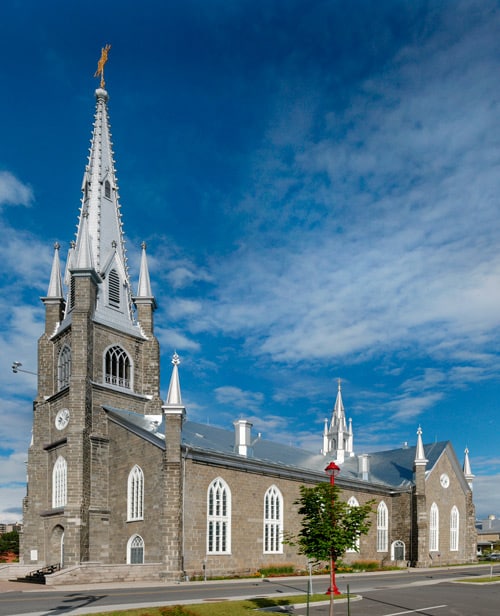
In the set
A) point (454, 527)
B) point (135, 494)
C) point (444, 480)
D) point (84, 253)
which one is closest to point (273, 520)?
point (135, 494)

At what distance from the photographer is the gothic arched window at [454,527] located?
188 feet

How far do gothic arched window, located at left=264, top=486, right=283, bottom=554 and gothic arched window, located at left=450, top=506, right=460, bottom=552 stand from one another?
22.9 metres

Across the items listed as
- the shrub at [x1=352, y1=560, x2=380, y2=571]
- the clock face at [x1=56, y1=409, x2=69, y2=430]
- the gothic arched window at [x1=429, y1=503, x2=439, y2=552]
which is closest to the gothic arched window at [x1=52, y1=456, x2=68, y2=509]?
the clock face at [x1=56, y1=409, x2=69, y2=430]

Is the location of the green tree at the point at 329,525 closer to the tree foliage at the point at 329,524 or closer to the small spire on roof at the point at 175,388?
the tree foliage at the point at 329,524

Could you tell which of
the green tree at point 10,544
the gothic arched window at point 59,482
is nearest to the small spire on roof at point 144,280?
the gothic arched window at point 59,482

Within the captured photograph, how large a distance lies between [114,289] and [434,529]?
34628 millimetres

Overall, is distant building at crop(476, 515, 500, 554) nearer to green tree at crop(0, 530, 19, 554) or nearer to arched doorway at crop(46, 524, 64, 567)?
green tree at crop(0, 530, 19, 554)

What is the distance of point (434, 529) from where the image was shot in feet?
181

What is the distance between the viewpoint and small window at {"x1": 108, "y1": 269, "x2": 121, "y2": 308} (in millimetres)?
45281

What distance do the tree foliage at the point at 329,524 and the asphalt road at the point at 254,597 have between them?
13.8 feet

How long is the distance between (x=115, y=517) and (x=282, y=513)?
37.3 ft

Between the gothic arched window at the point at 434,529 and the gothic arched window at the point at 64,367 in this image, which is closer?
the gothic arched window at the point at 64,367

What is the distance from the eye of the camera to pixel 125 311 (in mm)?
46188

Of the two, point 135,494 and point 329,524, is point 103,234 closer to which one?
point 135,494
